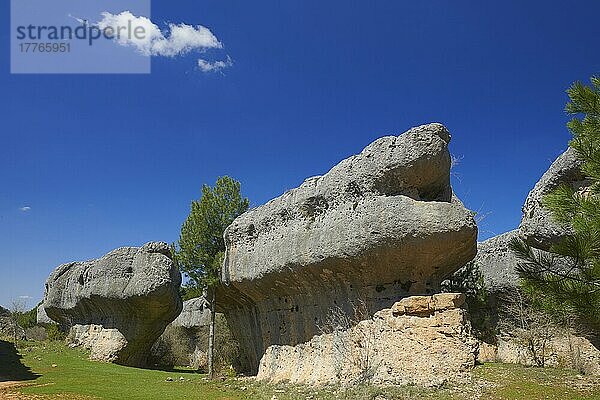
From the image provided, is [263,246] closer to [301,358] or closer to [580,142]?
[301,358]

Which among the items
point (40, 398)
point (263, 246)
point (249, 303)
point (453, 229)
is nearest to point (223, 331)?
point (249, 303)

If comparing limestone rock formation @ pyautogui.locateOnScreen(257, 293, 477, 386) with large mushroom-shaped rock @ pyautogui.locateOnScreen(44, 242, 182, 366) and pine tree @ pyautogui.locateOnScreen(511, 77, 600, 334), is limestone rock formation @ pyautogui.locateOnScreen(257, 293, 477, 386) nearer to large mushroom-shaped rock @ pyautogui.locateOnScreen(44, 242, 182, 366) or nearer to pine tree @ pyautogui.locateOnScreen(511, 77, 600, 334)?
pine tree @ pyautogui.locateOnScreen(511, 77, 600, 334)

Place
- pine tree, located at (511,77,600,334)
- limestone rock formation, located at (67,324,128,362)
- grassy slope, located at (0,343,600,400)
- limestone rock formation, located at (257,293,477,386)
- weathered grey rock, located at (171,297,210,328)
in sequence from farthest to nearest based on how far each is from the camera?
1. weathered grey rock, located at (171,297,210,328)
2. limestone rock formation, located at (67,324,128,362)
3. limestone rock formation, located at (257,293,477,386)
4. grassy slope, located at (0,343,600,400)
5. pine tree, located at (511,77,600,334)

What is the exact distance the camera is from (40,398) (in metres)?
15.9

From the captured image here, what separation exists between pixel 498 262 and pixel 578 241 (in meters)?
13.5

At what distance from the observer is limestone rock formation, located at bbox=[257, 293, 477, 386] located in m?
14.4

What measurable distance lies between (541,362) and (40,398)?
1653cm

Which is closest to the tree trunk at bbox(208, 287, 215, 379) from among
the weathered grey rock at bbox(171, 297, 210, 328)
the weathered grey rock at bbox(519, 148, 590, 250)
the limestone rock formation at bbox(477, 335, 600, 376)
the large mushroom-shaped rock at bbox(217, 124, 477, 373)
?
the large mushroom-shaped rock at bbox(217, 124, 477, 373)

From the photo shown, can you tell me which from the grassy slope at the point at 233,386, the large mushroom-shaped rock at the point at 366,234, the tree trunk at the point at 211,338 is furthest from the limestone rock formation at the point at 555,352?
the tree trunk at the point at 211,338

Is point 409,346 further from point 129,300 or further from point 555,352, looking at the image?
point 129,300

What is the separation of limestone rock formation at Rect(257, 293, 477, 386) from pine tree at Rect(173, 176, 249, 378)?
10124 mm

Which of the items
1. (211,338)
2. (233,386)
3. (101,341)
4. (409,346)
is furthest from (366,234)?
(101,341)

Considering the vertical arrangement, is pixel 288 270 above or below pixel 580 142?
below

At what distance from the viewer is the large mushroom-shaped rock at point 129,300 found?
95.0 feet
